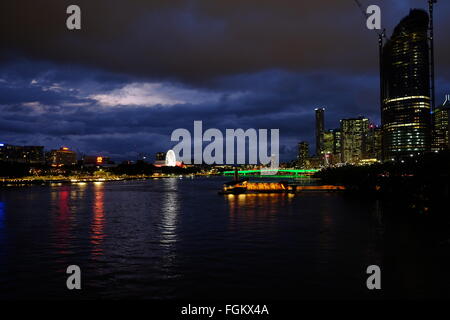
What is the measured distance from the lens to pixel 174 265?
2575 cm

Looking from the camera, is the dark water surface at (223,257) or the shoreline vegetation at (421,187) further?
the shoreline vegetation at (421,187)

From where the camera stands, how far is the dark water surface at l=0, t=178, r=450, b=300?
20.4 metres

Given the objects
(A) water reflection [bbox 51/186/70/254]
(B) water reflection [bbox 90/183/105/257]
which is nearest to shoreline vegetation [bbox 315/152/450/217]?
(B) water reflection [bbox 90/183/105/257]

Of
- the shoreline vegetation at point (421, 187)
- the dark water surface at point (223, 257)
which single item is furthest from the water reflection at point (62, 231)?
the shoreline vegetation at point (421, 187)

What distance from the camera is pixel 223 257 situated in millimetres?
27906

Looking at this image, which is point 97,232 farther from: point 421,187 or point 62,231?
point 421,187

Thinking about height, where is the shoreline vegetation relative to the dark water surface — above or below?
above

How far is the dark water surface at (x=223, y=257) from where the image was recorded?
20.4 m

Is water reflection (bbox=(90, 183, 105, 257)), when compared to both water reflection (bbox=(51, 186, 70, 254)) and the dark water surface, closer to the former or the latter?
the dark water surface

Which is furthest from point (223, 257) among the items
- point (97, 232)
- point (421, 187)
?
point (421, 187)

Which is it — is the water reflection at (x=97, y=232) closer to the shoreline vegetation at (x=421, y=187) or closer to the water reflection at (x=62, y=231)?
the water reflection at (x=62, y=231)

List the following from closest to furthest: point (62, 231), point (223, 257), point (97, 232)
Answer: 1. point (223, 257)
2. point (97, 232)
3. point (62, 231)
